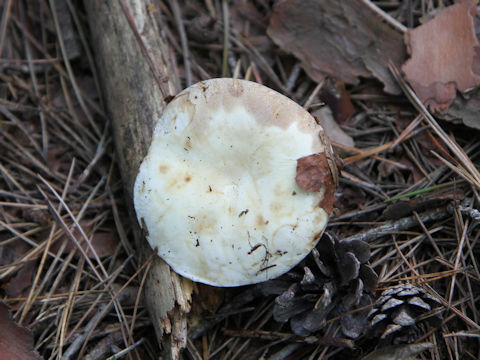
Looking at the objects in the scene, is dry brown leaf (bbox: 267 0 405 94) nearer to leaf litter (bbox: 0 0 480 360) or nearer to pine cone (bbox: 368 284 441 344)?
leaf litter (bbox: 0 0 480 360)

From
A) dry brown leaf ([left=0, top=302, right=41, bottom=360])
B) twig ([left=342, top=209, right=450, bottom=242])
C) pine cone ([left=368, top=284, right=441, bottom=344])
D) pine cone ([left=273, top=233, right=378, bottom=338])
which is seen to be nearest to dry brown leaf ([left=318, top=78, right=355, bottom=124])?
twig ([left=342, top=209, right=450, bottom=242])

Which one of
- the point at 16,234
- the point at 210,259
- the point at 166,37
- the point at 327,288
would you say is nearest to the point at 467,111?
the point at 327,288

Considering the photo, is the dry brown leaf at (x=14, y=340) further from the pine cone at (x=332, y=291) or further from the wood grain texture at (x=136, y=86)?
the pine cone at (x=332, y=291)

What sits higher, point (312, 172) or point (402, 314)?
point (312, 172)

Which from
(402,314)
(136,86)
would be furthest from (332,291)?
(136,86)

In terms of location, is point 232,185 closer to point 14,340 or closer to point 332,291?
point 332,291

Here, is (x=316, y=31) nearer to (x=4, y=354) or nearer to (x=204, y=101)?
(x=204, y=101)

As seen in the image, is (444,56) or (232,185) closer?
(232,185)
